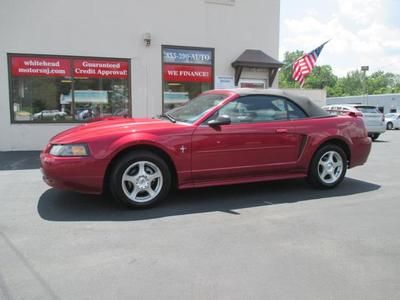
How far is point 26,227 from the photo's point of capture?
13.1 ft

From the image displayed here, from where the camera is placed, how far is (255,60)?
432 inches

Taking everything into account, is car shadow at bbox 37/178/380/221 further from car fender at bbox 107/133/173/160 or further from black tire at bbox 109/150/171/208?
car fender at bbox 107/133/173/160

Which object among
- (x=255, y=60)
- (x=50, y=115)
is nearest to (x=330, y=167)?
(x=255, y=60)

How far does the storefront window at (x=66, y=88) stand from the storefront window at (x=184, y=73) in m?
1.17

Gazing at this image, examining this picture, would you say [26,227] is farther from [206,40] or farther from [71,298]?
[206,40]

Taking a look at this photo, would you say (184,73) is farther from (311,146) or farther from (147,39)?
(311,146)

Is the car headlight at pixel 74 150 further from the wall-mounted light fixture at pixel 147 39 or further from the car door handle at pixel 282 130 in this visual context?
the wall-mounted light fixture at pixel 147 39

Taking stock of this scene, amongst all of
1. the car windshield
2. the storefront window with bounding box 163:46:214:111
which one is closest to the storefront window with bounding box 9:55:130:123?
the storefront window with bounding box 163:46:214:111

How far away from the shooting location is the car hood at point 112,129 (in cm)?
452

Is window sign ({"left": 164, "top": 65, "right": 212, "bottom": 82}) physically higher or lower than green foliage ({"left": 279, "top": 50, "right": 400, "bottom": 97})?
lower

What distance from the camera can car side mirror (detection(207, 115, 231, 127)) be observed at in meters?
4.82

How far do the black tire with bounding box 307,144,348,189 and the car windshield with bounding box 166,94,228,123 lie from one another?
5.76ft

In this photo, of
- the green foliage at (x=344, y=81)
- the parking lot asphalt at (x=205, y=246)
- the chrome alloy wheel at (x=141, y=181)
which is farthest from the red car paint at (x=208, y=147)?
the green foliage at (x=344, y=81)

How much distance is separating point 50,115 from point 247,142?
6.71 meters
